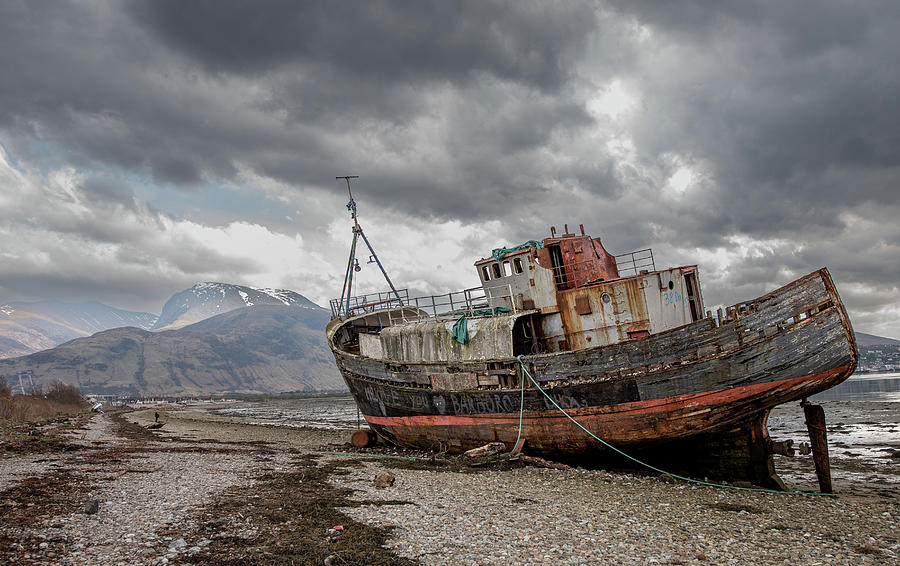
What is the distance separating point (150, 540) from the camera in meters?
7.80

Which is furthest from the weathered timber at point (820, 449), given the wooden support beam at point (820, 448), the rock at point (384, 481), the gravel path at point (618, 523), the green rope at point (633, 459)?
the rock at point (384, 481)

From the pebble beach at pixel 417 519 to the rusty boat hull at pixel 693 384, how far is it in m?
1.31

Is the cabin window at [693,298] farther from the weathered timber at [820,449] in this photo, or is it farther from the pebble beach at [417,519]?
the pebble beach at [417,519]

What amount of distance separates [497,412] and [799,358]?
348 inches

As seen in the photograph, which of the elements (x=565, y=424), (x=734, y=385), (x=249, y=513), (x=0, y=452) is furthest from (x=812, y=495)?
(x=0, y=452)

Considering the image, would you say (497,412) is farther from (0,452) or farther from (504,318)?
(0,452)

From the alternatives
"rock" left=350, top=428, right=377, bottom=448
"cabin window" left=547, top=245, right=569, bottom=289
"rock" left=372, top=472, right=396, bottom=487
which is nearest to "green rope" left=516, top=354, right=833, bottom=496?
"cabin window" left=547, top=245, right=569, bottom=289

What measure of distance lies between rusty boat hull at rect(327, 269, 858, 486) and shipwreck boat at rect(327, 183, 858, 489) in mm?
31

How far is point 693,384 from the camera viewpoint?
1343 cm

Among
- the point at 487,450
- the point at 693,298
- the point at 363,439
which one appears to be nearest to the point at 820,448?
the point at 693,298

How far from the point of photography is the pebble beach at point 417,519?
765cm

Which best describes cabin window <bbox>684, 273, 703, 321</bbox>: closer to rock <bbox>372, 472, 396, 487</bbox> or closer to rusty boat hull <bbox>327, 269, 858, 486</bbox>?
rusty boat hull <bbox>327, 269, 858, 486</bbox>

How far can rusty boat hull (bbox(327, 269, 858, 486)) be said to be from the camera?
12.5 m

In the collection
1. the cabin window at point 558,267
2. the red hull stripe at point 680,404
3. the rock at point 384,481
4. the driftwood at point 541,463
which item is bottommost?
the driftwood at point 541,463
